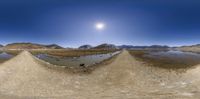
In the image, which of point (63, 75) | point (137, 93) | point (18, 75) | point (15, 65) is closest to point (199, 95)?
point (137, 93)

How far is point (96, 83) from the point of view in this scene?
28.8m

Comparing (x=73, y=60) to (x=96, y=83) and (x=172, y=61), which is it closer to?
(x=172, y=61)

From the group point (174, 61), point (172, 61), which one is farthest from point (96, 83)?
point (174, 61)

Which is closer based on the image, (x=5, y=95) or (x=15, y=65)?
(x=5, y=95)

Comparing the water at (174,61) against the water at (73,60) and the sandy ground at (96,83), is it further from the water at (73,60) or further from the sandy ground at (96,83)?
the sandy ground at (96,83)

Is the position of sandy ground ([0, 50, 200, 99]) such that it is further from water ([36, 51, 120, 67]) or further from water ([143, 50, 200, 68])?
water ([143, 50, 200, 68])

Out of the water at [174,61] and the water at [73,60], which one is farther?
the water at [73,60]

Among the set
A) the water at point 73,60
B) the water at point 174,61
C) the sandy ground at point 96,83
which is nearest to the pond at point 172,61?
the water at point 174,61

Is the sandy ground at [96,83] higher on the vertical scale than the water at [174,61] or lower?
higher

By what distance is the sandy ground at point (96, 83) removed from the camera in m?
22.2

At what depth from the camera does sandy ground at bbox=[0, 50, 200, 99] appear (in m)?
22.2

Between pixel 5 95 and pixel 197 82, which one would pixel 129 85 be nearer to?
pixel 197 82

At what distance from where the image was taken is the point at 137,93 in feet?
73.5

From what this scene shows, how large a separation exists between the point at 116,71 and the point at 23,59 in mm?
14035
